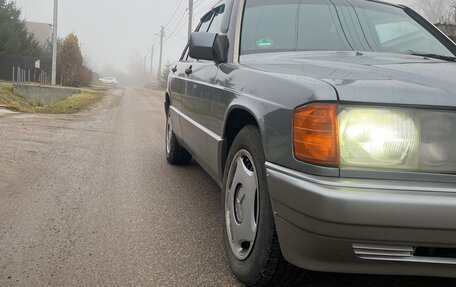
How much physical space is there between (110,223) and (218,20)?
1.96 meters

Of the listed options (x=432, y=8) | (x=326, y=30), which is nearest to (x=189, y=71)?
(x=326, y=30)

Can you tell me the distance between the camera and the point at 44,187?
4648 millimetres

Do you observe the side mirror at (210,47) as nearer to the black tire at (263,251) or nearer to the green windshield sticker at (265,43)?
the green windshield sticker at (265,43)

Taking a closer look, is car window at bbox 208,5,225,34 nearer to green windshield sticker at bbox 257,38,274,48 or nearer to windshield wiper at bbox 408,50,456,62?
green windshield sticker at bbox 257,38,274,48

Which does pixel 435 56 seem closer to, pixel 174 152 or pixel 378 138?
pixel 378 138

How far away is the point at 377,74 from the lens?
230 centimetres

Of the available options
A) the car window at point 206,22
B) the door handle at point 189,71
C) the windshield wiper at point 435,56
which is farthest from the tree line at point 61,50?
the windshield wiper at point 435,56

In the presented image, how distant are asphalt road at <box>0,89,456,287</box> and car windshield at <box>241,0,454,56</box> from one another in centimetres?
147

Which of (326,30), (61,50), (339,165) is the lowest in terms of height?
(339,165)

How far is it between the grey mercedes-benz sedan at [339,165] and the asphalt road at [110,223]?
413 millimetres

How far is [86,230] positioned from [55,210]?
593 mm

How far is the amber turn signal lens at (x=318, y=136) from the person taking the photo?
2.04 metres

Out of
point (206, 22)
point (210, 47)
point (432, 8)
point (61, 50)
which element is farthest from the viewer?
point (61, 50)

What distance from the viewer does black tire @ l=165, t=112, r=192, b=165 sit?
563 centimetres
